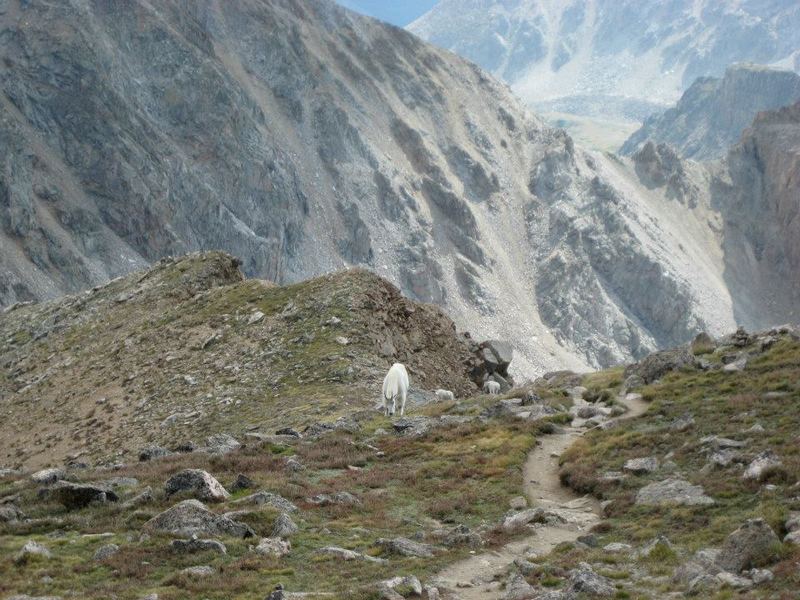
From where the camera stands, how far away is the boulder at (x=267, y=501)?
2408 centimetres

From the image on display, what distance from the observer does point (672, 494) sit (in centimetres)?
2445

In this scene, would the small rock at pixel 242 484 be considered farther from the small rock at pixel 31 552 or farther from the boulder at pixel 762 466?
the boulder at pixel 762 466

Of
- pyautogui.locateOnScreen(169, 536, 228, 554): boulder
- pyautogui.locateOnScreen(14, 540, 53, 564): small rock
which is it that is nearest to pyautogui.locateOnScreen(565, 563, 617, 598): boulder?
pyautogui.locateOnScreen(169, 536, 228, 554): boulder

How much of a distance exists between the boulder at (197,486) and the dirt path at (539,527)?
7.36 meters

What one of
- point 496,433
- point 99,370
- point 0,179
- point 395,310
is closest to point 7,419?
point 99,370

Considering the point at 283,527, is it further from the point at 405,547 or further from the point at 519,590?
the point at 519,590

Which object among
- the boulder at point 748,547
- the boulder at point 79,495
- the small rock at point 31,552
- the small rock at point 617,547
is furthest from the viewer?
the boulder at point 79,495

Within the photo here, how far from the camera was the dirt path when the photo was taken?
19281 mm

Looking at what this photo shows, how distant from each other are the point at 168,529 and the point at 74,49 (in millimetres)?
180041

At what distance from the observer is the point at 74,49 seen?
183m

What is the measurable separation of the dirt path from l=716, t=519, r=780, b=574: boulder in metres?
4.32

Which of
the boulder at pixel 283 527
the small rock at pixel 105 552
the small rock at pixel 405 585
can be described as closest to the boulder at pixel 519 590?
the small rock at pixel 405 585

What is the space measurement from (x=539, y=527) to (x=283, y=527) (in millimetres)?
6464

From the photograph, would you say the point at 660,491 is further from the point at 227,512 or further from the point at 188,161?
the point at 188,161
